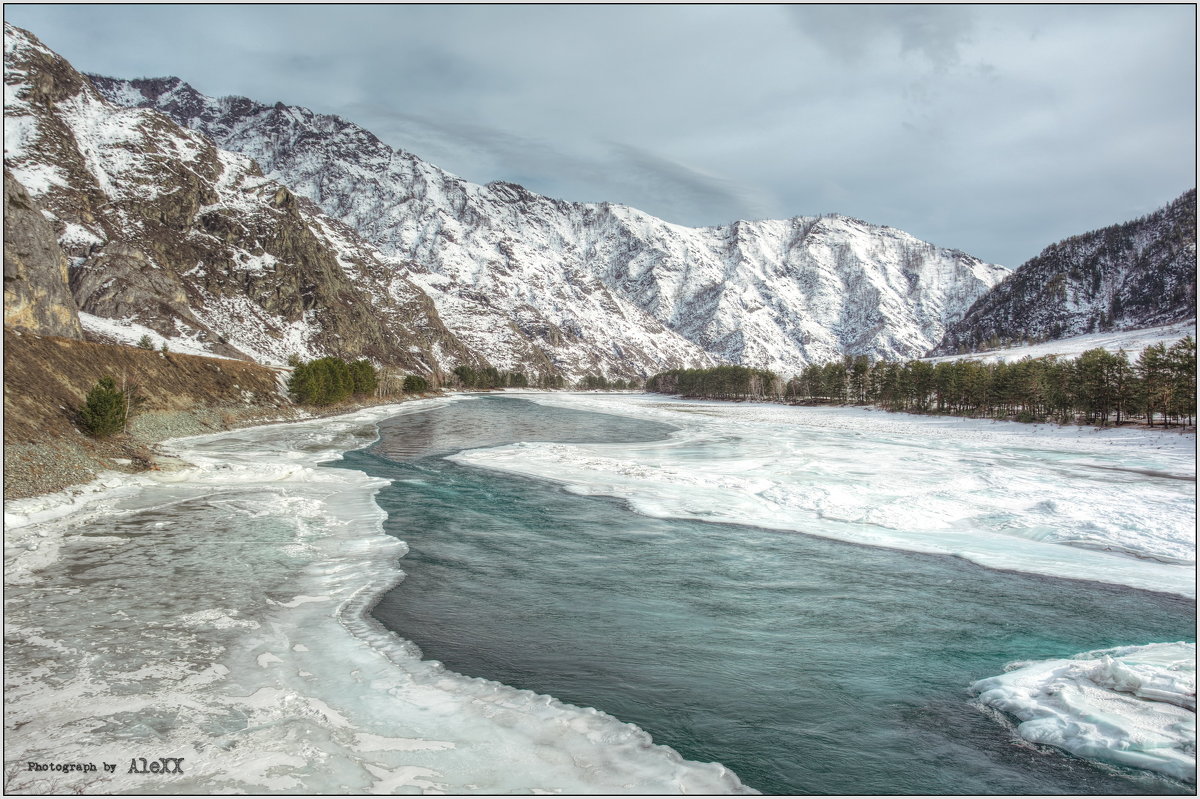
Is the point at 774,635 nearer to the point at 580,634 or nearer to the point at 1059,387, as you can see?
the point at 580,634

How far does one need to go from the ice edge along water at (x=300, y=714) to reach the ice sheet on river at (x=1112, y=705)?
18.0 feet

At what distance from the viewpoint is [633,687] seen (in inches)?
413

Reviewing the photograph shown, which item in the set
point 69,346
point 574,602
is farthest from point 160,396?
point 574,602

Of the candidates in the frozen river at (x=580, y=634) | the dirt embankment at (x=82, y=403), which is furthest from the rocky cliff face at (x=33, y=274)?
the frozen river at (x=580, y=634)

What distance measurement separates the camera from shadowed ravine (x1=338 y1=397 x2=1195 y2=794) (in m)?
8.73

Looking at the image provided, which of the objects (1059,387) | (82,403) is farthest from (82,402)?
(1059,387)

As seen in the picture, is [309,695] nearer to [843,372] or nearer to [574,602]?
[574,602]

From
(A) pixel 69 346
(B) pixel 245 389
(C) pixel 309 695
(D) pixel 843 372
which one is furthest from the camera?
(D) pixel 843 372

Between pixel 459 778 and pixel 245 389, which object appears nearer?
pixel 459 778

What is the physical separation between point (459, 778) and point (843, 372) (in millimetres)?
167633

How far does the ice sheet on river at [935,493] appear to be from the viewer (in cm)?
2012

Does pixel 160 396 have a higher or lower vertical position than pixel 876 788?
higher

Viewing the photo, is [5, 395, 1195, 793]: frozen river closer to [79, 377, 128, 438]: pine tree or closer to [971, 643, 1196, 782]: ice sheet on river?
[971, 643, 1196, 782]: ice sheet on river

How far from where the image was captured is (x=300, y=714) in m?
8.97
